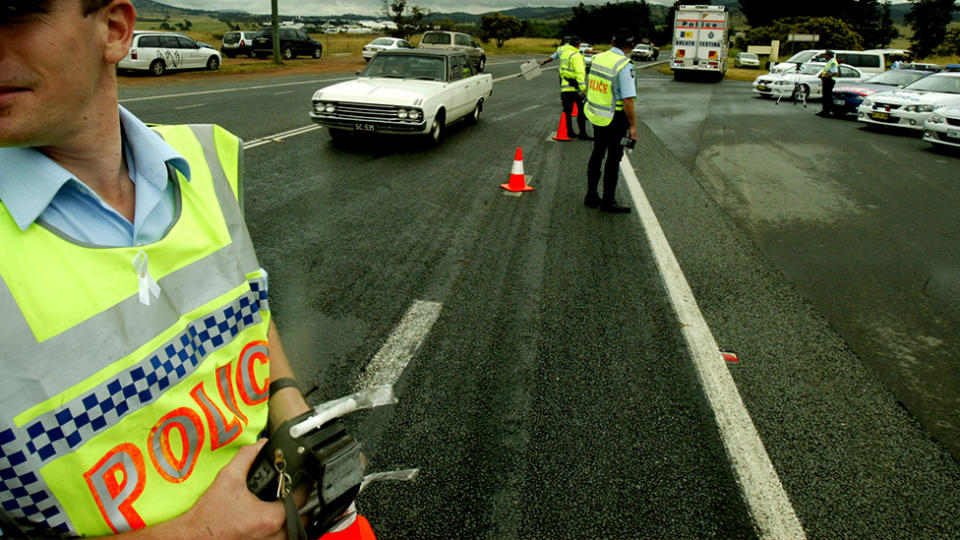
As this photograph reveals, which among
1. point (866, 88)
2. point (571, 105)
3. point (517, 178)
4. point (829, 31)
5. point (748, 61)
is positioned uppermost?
point (829, 31)

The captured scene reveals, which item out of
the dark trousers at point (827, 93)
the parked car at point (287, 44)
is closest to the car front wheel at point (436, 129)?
the dark trousers at point (827, 93)

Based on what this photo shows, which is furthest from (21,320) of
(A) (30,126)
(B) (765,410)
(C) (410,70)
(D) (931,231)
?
(C) (410,70)

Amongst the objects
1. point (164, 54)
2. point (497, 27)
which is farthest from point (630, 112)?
point (497, 27)

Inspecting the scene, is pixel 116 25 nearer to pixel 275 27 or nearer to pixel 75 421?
pixel 75 421

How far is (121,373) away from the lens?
1.10m

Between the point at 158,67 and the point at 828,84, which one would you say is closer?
the point at 828,84

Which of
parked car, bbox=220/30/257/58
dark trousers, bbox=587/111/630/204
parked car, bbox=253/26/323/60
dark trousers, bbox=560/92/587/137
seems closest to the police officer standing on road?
dark trousers, bbox=560/92/587/137

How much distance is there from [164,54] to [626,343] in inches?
989

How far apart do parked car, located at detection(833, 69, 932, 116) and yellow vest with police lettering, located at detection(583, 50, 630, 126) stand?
1394 centimetres

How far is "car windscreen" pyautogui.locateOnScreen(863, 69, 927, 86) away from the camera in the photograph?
18000mm

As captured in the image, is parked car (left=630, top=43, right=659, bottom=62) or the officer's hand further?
parked car (left=630, top=43, right=659, bottom=62)

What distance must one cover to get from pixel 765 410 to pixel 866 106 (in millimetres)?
15749

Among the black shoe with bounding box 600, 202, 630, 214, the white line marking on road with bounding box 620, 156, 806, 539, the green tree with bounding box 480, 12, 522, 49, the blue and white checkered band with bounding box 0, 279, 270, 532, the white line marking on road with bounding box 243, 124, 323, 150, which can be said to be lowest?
the white line marking on road with bounding box 620, 156, 806, 539

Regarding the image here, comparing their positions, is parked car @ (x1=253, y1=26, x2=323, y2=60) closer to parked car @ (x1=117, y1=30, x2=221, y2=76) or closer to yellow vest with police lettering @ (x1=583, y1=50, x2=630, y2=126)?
parked car @ (x1=117, y1=30, x2=221, y2=76)
